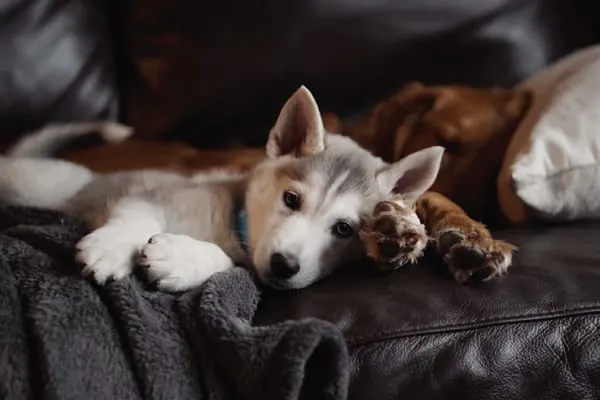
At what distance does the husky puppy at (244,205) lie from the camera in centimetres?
108

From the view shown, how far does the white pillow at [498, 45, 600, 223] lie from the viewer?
138 centimetres

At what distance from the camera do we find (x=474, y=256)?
1.15 m

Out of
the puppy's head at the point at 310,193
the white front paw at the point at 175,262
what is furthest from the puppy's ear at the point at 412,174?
the white front paw at the point at 175,262

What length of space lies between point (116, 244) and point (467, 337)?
18.3 inches

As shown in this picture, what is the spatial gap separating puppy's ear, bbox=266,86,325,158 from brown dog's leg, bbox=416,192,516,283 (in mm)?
236

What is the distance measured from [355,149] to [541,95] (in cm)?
52

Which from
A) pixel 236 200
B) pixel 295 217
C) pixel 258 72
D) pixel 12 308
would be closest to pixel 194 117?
pixel 258 72

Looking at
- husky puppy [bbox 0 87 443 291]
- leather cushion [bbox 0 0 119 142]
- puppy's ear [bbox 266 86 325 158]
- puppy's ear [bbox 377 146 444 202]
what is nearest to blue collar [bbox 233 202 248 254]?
husky puppy [bbox 0 87 443 291]

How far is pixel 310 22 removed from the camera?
69.5 inches

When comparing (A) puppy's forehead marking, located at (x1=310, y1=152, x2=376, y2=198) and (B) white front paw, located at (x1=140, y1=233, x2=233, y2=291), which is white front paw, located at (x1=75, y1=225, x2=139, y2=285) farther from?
(A) puppy's forehead marking, located at (x1=310, y1=152, x2=376, y2=198)

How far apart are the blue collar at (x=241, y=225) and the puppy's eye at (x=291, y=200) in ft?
0.27

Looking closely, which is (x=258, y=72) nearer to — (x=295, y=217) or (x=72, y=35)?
(x=72, y=35)

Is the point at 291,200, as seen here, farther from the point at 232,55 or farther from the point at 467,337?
the point at 232,55

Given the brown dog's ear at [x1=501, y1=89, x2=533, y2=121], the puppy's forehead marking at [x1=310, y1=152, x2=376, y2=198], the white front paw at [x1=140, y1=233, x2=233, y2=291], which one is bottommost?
the brown dog's ear at [x1=501, y1=89, x2=533, y2=121]
